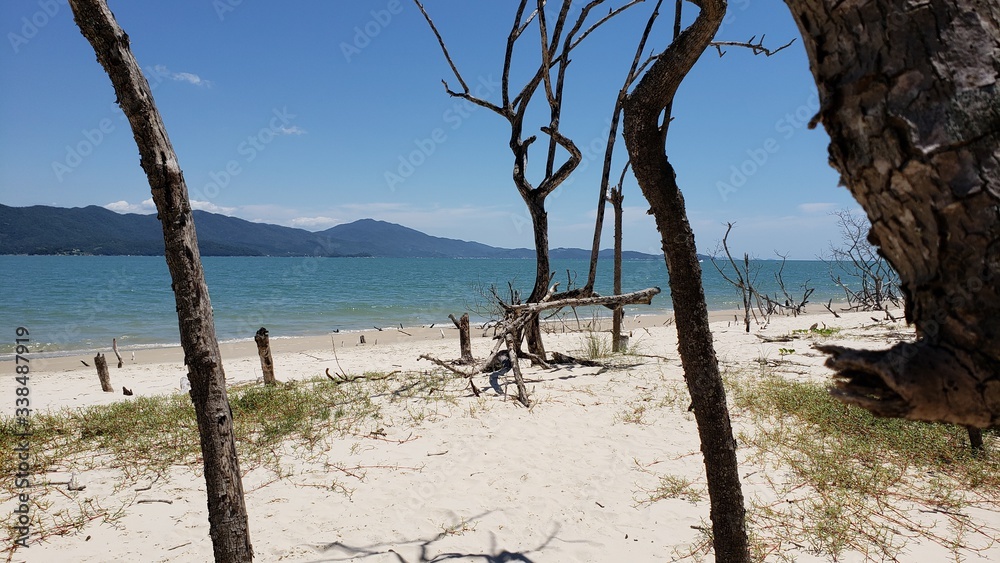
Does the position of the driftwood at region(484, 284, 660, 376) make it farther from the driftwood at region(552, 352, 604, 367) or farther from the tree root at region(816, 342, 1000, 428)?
the tree root at region(816, 342, 1000, 428)

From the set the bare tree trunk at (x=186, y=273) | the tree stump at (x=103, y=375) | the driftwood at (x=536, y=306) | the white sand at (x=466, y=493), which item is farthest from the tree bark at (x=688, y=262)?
the tree stump at (x=103, y=375)

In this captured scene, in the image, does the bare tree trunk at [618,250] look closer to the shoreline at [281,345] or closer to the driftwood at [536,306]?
the driftwood at [536,306]

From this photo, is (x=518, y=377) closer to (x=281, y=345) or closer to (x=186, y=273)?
(x=186, y=273)

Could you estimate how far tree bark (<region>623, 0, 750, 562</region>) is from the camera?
2.12m

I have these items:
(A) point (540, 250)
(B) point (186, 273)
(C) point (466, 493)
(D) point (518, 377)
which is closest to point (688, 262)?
(B) point (186, 273)

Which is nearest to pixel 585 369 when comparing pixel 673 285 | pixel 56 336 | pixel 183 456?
pixel 183 456

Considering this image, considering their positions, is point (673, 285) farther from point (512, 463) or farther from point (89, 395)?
point (89, 395)

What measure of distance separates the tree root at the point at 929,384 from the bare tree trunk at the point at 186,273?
2180 millimetres

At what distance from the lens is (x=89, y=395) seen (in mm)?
8875

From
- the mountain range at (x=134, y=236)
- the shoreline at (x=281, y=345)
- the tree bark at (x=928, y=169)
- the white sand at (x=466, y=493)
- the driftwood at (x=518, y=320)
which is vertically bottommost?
the shoreline at (x=281, y=345)

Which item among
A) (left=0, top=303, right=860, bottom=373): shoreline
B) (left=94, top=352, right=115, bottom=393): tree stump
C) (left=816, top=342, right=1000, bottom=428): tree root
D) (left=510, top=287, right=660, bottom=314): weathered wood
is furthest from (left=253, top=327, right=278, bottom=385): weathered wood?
(left=816, top=342, right=1000, bottom=428): tree root

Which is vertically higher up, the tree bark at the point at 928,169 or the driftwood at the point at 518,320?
the tree bark at the point at 928,169

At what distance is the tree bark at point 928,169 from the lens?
0.79 m

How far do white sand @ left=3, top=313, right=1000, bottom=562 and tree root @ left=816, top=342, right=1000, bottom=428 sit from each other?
9.45 ft
